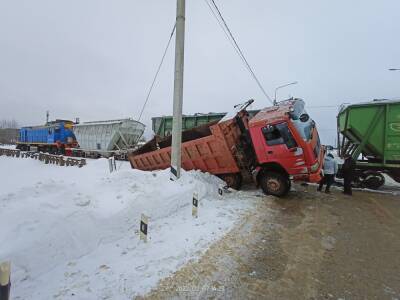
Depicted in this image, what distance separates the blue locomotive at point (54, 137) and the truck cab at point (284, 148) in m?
23.5

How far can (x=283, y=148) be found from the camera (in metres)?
7.83

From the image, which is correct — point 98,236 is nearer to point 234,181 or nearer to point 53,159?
point 234,181

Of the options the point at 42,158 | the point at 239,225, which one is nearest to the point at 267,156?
the point at 239,225

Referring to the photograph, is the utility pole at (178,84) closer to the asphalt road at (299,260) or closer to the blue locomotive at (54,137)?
the asphalt road at (299,260)

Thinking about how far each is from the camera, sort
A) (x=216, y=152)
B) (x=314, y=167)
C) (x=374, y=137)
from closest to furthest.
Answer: (x=314, y=167) < (x=216, y=152) < (x=374, y=137)

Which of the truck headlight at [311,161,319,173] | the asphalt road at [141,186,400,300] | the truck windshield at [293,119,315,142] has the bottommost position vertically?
the asphalt road at [141,186,400,300]

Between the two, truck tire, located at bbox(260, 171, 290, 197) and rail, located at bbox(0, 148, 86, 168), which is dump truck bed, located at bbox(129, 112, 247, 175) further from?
rail, located at bbox(0, 148, 86, 168)

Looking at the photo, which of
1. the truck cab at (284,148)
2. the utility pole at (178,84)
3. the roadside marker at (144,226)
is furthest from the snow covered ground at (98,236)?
the truck cab at (284,148)

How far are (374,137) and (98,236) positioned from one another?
10.6 metres

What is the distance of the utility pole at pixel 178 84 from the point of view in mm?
7805

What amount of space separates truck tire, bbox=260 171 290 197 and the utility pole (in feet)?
9.56

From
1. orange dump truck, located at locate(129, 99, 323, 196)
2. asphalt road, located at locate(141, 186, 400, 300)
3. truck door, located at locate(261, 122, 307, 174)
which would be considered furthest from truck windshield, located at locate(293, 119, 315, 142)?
asphalt road, located at locate(141, 186, 400, 300)

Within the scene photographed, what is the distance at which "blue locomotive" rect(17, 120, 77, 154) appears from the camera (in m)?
27.4

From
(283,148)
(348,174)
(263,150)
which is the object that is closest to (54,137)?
(263,150)
